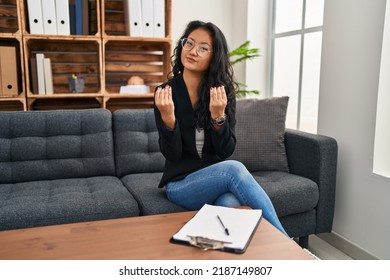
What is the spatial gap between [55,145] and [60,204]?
0.56 meters

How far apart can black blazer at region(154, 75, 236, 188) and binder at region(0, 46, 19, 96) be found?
55.8 inches

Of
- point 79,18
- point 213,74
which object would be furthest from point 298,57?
point 79,18

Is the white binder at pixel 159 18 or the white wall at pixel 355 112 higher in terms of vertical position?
the white binder at pixel 159 18

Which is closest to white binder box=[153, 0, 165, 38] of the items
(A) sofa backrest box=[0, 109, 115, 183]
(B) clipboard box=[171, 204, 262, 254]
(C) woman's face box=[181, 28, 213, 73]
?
(A) sofa backrest box=[0, 109, 115, 183]

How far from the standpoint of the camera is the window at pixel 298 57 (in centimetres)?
272

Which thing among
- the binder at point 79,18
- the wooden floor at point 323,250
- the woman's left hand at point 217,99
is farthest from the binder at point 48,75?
the wooden floor at point 323,250

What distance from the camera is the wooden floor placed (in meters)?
2.08

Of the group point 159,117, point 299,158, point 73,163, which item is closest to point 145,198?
point 159,117

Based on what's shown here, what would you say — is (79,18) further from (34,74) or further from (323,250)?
(323,250)

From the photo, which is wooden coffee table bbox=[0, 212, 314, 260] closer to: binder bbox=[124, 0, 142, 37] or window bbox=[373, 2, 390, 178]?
window bbox=[373, 2, 390, 178]

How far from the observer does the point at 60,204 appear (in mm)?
1632

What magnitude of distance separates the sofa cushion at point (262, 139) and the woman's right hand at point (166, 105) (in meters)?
0.81

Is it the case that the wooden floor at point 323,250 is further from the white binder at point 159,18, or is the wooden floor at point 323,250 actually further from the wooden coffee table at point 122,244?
the white binder at point 159,18

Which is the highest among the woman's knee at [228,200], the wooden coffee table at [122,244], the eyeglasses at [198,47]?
the eyeglasses at [198,47]
